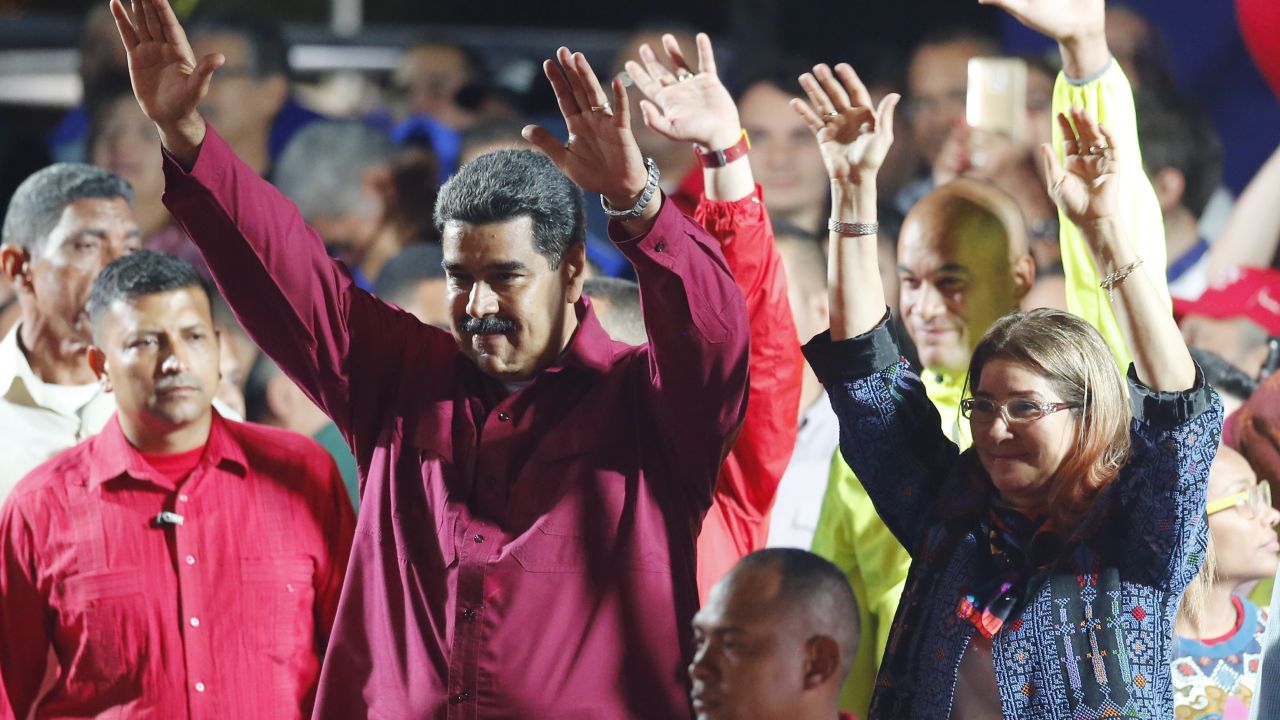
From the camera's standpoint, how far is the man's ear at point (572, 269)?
2.96m

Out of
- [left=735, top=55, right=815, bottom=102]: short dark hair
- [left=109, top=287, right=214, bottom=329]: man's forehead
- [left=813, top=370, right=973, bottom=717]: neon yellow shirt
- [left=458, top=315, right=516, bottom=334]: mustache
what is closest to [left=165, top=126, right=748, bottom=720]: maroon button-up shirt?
[left=458, top=315, right=516, bottom=334]: mustache

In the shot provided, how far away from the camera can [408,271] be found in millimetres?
5371

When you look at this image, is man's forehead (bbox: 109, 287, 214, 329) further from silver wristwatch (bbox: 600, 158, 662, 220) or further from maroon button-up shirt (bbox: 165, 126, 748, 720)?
silver wristwatch (bbox: 600, 158, 662, 220)

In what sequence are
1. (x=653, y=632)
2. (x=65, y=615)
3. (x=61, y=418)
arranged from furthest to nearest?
(x=61, y=418) < (x=65, y=615) < (x=653, y=632)

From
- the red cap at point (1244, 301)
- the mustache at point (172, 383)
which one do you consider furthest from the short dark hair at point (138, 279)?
the red cap at point (1244, 301)

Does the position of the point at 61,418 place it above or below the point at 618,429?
above

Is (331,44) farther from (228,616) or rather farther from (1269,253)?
(228,616)

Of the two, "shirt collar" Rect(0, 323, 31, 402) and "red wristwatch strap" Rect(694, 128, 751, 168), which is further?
"shirt collar" Rect(0, 323, 31, 402)

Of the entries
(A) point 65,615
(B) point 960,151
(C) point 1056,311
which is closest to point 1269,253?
(B) point 960,151

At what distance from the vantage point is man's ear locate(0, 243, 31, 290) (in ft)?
14.8

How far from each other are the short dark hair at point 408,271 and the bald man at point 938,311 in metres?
1.71

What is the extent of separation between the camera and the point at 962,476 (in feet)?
9.72

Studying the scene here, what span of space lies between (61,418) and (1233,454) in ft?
9.13

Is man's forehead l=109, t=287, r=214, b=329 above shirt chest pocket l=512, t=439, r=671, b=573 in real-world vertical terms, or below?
above
